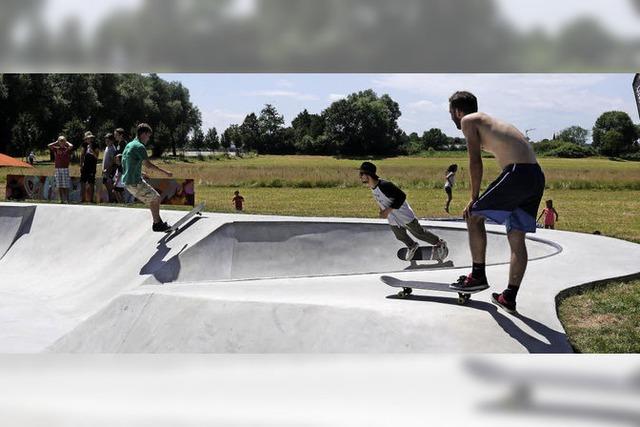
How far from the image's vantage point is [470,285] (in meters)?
5.81

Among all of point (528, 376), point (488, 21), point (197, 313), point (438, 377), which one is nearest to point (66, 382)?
point (197, 313)

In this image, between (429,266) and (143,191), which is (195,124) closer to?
(143,191)

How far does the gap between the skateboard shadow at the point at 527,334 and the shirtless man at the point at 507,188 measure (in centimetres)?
16

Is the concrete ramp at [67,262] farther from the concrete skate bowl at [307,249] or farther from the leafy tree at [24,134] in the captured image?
the leafy tree at [24,134]

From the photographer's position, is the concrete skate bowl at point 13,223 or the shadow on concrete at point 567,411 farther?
the concrete skate bowl at point 13,223

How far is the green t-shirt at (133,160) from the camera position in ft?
32.6

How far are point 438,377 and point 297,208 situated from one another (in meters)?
13.3

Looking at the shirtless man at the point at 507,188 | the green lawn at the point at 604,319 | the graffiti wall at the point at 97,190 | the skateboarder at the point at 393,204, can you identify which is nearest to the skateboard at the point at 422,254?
the skateboarder at the point at 393,204

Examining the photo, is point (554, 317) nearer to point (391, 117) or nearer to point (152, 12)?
point (152, 12)

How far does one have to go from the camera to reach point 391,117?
2286 cm

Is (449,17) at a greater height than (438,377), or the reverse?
(449,17)

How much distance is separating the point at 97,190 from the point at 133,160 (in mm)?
5835

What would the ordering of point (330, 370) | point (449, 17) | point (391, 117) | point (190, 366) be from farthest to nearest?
1. point (391, 117)
2. point (449, 17)
3. point (190, 366)
4. point (330, 370)

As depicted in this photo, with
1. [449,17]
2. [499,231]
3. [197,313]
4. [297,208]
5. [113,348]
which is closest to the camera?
[197,313]
